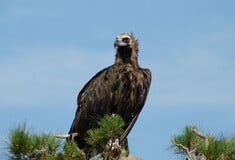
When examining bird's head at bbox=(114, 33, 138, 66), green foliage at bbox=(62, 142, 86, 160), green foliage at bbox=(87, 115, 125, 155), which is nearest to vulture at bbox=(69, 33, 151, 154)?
bird's head at bbox=(114, 33, 138, 66)

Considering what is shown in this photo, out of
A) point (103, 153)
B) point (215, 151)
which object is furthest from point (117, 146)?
point (215, 151)

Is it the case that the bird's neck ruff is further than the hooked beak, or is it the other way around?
the hooked beak

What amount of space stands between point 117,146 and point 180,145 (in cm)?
69

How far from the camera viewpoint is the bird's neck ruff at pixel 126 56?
12.7 metres

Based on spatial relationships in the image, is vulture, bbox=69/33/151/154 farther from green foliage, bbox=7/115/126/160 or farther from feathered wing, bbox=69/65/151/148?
green foliage, bbox=7/115/126/160

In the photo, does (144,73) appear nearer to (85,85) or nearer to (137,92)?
(137,92)

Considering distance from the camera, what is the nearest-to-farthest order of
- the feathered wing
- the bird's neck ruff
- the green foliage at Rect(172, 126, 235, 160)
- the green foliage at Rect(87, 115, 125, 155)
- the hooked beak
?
the green foliage at Rect(172, 126, 235, 160) < the green foliage at Rect(87, 115, 125, 155) < the feathered wing < the bird's neck ruff < the hooked beak

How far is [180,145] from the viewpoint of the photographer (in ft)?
23.6

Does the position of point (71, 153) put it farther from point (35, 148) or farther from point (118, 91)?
point (118, 91)

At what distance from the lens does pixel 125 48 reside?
1302 cm

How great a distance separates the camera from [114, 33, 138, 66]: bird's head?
12.9 meters

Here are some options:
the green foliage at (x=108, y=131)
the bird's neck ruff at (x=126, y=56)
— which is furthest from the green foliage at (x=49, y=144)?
the bird's neck ruff at (x=126, y=56)

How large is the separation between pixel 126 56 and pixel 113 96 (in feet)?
2.68

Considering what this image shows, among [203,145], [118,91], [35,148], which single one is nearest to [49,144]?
[35,148]
